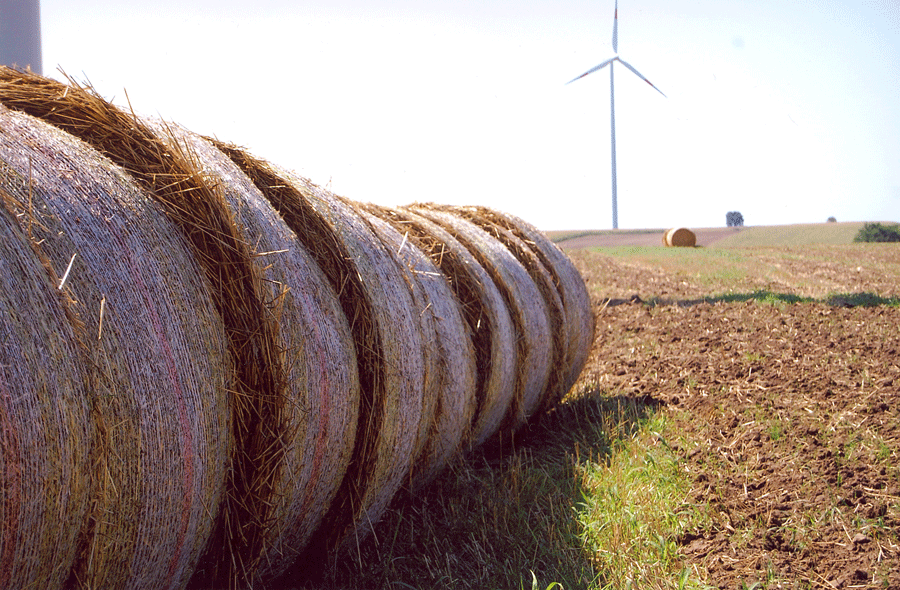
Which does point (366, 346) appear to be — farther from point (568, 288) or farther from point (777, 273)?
point (777, 273)

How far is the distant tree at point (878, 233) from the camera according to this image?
125ft

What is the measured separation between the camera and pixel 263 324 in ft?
8.61

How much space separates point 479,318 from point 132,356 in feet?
7.66

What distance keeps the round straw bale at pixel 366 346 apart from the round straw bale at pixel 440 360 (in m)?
0.20

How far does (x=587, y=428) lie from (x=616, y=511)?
1475 mm

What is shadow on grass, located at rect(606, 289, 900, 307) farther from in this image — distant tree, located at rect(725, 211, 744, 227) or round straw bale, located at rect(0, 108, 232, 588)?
distant tree, located at rect(725, 211, 744, 227)

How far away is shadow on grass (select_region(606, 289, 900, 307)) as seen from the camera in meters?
9.78

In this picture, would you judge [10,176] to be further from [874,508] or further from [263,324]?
[874,508]

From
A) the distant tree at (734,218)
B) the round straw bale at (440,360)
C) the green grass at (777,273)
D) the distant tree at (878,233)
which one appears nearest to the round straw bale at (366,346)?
the round straw bale at (440,360)

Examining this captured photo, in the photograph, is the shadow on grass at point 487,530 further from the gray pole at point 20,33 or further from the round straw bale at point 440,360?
the gray pole at point 20,33

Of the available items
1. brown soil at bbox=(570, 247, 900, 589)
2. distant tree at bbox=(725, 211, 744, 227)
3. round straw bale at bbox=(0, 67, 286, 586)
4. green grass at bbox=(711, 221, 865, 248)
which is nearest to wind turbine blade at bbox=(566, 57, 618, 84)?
green grass at bbox=(711, 221, 865, 248)

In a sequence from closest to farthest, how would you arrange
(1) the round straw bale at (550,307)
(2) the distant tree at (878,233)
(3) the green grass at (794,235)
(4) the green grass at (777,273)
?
1. (1) the round straw bale at (550,307)
2. (4) the green grass at (777,273)
3. (2) the distant tree at (878,233)
4. (3) the green grass at (794,235)

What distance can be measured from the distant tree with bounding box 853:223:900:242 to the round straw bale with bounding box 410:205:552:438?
39442 millimetres

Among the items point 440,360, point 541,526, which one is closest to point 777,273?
point 541,526
